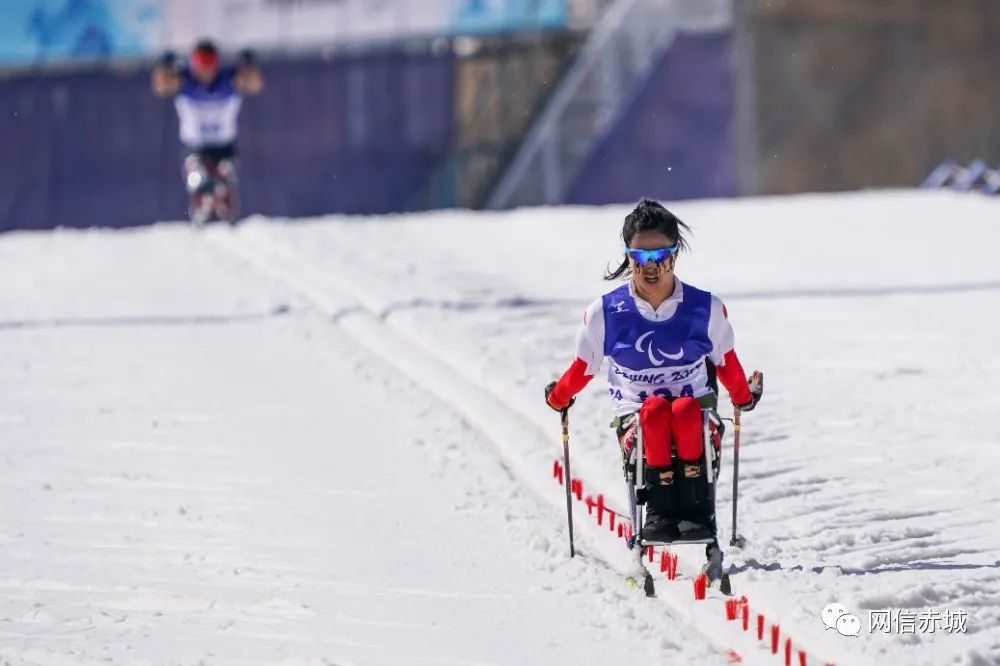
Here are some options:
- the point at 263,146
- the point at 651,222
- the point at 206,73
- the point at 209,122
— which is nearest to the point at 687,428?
the point at 651,222

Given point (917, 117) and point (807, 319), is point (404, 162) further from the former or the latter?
point (807, 319)

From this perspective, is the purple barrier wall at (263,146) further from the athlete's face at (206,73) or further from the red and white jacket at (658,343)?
the red and white jacket at (658,343)

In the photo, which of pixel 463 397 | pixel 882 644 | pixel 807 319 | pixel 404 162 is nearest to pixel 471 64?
pixel 404 162

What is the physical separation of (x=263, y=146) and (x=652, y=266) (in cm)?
1721

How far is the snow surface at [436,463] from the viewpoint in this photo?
627 cm

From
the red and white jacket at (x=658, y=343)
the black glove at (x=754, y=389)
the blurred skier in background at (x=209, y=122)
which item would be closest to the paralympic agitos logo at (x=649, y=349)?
the red and white jacket at (x=658, y=343)

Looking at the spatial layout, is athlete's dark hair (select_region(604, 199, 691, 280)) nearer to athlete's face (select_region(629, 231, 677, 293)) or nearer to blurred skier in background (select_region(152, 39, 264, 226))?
athlete's face (select_region(629, 231, 677, 293))

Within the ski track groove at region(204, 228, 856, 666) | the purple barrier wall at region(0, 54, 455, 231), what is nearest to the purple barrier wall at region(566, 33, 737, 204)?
the purple barrier wall at region(0, 54, 455, 231)

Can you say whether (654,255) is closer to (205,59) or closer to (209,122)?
(209,122)

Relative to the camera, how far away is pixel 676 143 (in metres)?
23.3

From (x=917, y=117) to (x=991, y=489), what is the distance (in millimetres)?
16286

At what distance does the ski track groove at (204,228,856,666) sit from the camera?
20.1ft

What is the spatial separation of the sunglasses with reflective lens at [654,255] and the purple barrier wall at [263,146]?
54.8 ft

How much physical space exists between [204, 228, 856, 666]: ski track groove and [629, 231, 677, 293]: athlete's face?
1.05 m
